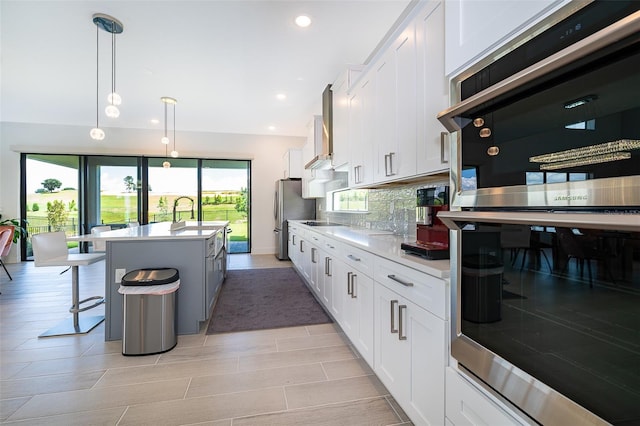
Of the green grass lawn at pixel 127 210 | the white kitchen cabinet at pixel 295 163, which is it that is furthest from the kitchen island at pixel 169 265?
the white kitchen cabinet at pixel 295 163

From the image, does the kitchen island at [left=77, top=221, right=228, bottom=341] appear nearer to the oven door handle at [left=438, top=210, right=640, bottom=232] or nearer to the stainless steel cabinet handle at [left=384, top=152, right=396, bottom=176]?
the stainless steel cabinet handle at [left=384, top=152, right=396, bottom=176]

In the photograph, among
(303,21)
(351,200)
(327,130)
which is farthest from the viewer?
(351,200)

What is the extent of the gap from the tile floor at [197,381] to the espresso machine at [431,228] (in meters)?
0.97

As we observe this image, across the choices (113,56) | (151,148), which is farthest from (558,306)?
(151,148)

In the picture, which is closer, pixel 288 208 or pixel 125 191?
pixel 288 208

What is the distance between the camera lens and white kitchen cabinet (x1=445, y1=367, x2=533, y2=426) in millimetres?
872

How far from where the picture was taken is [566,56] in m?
0.61

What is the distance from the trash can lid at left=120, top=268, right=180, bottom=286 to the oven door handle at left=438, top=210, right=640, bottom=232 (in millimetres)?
2298

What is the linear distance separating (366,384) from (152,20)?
12.0 feet

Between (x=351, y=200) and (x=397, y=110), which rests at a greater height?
(x=397, y=110)

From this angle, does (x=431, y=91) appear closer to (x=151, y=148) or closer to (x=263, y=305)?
(x=263, y=305)

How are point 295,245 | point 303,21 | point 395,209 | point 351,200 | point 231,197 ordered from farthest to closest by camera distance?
point 231,197
point 295,245
point 351,200
point 395,209
point 303,21

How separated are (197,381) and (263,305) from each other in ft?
4.91

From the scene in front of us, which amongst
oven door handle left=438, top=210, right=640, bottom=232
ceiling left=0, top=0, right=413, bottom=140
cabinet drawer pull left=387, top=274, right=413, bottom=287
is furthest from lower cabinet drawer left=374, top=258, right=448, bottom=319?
ceiling left=0, top=0, right=413, bottom=140
